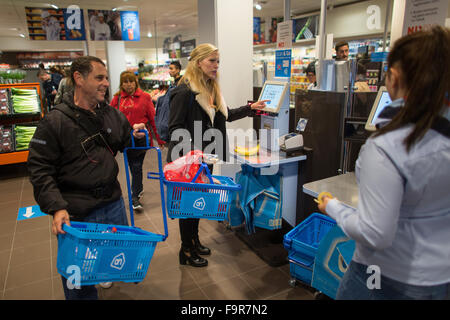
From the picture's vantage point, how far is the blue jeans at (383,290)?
1.10 metres

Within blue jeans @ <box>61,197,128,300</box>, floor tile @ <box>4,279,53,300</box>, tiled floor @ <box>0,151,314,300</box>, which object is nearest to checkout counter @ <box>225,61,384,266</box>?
tiled floor @ <box>0,151,314,300</box>

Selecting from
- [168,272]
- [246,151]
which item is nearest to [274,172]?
[246,151]

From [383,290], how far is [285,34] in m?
2.78

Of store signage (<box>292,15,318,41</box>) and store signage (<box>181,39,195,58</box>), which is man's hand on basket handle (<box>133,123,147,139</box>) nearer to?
store signage (<box>181,39,195,58</box>)

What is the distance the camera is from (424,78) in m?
Answer: 0.97

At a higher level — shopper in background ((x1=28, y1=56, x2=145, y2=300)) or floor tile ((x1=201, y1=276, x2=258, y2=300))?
shopper in background ((x1=28, y1=56, x2=145, y2=300))

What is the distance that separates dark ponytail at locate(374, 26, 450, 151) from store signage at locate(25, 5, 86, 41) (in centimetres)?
911

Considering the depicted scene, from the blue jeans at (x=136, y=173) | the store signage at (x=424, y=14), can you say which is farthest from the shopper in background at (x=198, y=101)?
Answer: the blue jeans at (x=136, y=173)

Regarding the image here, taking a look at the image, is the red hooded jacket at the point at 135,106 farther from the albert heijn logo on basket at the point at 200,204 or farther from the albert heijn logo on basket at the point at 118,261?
the albert heijn logo on basket at the point at 118,261

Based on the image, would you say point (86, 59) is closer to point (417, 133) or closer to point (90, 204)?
point (90, 204)

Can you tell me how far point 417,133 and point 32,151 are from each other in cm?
178

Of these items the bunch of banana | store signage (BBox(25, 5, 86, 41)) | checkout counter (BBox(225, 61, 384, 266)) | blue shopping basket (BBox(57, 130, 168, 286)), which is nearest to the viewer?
blue shopping basket (BBox(57, 130, 168, 286))

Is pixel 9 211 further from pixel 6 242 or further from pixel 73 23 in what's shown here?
pixel 73 23

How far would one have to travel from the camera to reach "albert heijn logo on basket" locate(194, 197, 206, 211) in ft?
7.28
